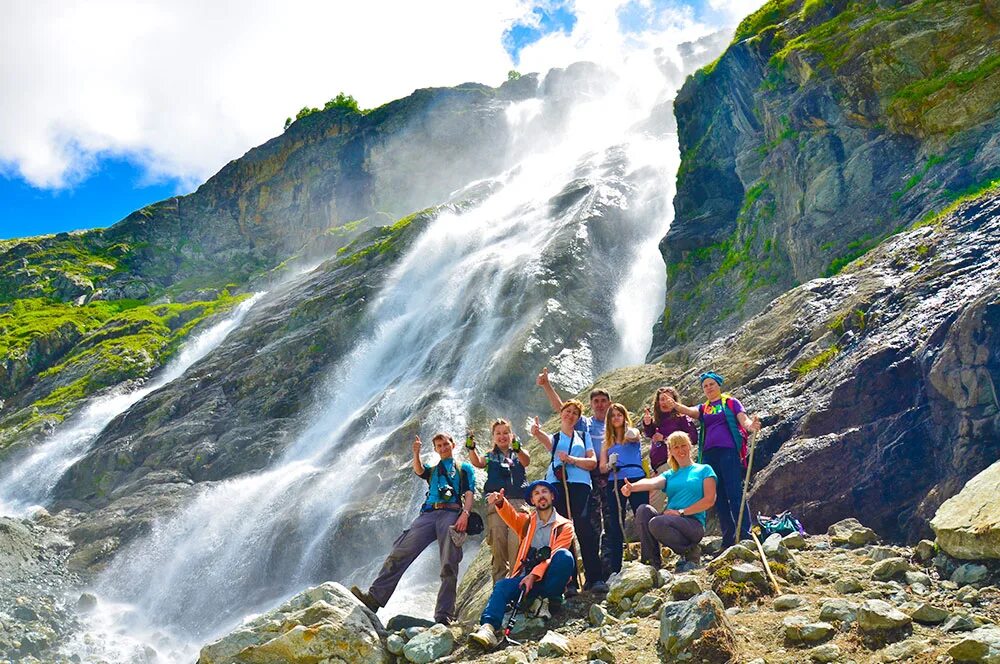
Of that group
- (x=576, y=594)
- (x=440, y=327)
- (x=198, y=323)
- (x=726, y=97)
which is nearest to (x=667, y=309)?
(x=726, y=97)

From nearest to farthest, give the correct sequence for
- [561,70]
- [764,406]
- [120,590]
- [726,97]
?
[764,406], [120,590], [726,97], [561,70]

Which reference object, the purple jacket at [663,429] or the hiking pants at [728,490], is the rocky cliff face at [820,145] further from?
the hiking pants at [728,490]

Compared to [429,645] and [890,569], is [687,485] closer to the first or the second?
[890,569]

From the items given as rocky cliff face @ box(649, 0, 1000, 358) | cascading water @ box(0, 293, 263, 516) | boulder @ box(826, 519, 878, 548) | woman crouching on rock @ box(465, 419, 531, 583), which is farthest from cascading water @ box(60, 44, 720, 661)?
boulder @ box(826, 519, 878, 548)

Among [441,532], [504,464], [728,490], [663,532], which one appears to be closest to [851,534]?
[728,490]

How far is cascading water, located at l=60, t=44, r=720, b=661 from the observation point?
2566 centimetres

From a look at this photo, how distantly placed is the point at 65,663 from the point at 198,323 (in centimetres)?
4713

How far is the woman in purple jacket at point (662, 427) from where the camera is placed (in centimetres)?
1163

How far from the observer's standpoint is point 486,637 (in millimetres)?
8125

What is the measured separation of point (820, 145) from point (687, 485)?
1854 centimetres

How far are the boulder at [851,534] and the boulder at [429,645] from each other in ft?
17.1

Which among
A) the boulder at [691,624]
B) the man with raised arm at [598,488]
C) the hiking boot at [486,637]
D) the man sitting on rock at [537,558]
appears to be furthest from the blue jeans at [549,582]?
the boulder at [691,624]

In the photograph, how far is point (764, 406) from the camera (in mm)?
14898

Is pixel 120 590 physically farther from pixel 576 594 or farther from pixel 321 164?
pixel 321 164
